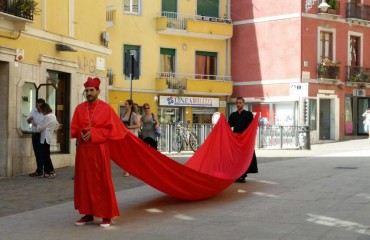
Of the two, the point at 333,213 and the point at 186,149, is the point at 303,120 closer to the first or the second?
the point at 186,149

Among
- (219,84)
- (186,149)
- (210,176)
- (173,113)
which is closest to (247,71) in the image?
(219,84)

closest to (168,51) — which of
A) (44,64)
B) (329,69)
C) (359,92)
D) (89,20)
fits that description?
(329,69)

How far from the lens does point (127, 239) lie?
833 cm

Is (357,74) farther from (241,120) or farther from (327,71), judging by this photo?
(241,120)

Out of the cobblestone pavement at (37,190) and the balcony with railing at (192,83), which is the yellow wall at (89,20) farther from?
the balcony with railing at (192,83)

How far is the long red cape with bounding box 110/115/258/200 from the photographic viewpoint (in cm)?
1059

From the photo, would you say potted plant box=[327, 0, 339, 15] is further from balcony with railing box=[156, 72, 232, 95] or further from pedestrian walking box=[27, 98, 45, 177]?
pedestrian walking box=[27, 98, 45, 177]

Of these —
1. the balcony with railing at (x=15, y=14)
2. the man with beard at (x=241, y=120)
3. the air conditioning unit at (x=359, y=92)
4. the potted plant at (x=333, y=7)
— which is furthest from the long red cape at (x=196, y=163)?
the air conditioning unit at (x=359, y=92)

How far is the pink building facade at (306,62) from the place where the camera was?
39219mm

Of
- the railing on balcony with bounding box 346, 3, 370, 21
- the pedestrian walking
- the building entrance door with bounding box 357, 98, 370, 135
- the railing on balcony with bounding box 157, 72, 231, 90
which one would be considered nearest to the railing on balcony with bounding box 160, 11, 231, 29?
the railing on balcony with bounding box 157, 72, 231, 90

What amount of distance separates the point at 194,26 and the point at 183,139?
46.8 ft

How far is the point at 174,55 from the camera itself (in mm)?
41125

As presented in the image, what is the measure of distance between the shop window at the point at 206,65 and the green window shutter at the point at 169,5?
10.2 feet

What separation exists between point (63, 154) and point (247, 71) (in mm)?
24212
